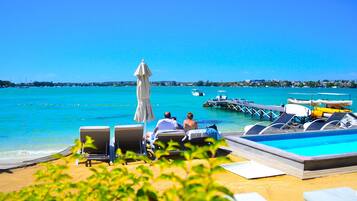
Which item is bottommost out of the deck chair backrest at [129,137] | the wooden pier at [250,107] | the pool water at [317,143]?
the wooden pier at [250,107]

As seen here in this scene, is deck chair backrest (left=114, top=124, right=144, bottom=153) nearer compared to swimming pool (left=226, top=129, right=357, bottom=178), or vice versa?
swimming pool (left=226, top=129, right=357, bottom=178)

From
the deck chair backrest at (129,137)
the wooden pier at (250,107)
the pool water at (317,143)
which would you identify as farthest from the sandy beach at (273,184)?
the wooden pier at (250,107)

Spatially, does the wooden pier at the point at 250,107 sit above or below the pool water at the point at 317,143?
below

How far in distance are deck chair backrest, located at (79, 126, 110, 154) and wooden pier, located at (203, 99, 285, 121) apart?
65.4 ft

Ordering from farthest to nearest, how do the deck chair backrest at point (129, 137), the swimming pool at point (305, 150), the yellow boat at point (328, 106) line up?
the yellow boat at point (328, 106) < the deck chair backrest at point (129, 137) < the swimming pool at point (305, 150)

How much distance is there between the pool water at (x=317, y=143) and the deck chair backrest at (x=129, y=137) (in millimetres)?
3037

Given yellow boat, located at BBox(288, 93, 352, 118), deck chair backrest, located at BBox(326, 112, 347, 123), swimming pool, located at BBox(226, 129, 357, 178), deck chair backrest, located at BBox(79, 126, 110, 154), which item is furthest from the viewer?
yellow boat, located at BBox(288, 93, 352, 118)

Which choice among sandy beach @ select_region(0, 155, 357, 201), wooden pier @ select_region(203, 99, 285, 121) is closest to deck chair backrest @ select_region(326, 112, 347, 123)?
sandy beach @ select_region(0, 155, 357, 201)

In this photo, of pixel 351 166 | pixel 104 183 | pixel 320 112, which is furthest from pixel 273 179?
pixel 320 112

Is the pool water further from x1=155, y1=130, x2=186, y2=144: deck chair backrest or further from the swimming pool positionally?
x1=155, y1=130, x2=186, y2=144: deck chair backrest

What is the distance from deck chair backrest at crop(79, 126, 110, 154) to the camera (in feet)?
22.3

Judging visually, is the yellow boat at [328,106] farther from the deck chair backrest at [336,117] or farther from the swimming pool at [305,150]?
the swimming pool at [305,150]

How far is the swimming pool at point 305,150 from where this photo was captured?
561 cm

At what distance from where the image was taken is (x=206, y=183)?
120cm
